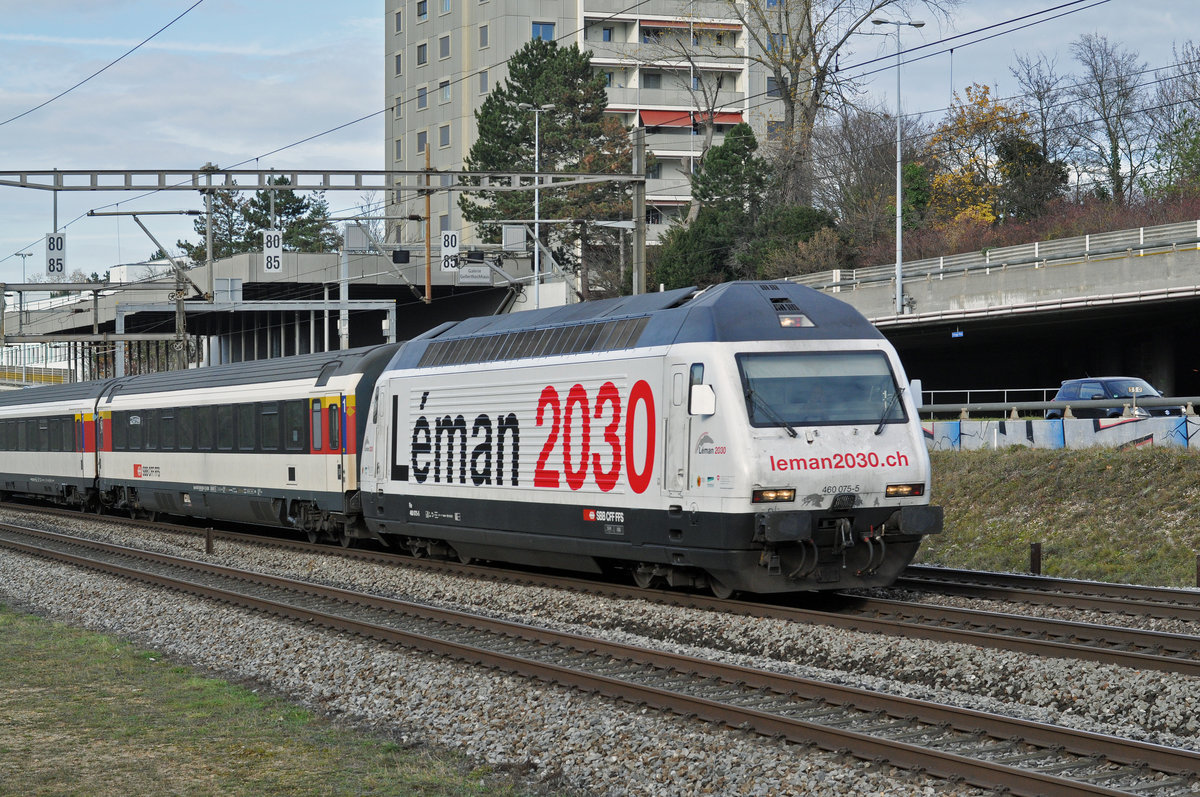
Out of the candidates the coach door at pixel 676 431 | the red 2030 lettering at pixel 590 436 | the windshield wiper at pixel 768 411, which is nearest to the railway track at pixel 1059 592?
the windshield wiper at pixel 768 411

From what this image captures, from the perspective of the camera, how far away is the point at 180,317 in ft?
148

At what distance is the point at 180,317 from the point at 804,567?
119 ft

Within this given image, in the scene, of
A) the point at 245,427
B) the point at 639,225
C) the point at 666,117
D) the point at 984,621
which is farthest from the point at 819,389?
the point at 666,117

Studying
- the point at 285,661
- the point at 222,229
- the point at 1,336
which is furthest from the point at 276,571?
the point at 222,229

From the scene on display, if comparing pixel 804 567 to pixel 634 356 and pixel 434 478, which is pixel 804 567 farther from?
pixel 434 478

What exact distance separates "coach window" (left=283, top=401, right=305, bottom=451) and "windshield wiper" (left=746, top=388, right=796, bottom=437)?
11.5 m

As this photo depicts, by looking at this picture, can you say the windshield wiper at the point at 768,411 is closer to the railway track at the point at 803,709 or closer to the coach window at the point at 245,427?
the railway track at the point at 803,709

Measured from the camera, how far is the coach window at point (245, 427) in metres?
24.6

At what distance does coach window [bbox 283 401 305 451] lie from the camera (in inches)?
896

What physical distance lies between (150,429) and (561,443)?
644 inches

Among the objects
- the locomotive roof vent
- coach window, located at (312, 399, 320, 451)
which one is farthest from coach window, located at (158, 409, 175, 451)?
the locomotive roof vent

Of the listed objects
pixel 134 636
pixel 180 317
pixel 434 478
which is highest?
pixel 180 317

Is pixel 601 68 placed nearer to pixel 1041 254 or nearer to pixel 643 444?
pixel 1041 254

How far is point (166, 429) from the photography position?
28.2 meters
